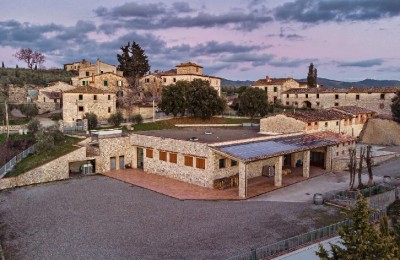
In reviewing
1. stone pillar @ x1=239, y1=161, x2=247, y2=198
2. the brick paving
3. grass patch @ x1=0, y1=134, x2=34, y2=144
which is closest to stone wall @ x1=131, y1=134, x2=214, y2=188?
the brick paving

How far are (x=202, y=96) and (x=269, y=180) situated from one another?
1029 inches

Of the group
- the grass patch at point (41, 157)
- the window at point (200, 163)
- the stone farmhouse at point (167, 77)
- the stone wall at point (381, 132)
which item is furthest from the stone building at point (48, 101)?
the stone wall at point (381, 132)

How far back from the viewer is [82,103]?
52.2m

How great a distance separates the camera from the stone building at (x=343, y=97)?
214 feet

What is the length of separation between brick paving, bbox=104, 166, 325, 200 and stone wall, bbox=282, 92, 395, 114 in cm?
3630

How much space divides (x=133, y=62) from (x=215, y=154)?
54.1m

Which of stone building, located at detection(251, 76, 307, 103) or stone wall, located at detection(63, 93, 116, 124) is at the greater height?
stone building, located at detection(251, 76, 307, 103)

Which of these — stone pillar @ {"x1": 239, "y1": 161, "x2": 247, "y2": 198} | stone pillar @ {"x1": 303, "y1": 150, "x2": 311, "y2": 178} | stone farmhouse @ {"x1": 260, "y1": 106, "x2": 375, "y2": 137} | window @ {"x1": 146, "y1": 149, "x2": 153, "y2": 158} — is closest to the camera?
stone pillar @ {"x1": 239, "y1": 161, "x2": 247, "y2": 198}

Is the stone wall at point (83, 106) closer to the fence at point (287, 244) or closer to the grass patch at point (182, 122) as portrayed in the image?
the grass patch at point (182, 122)

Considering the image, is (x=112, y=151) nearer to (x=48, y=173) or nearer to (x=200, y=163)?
(x=48, y=173)

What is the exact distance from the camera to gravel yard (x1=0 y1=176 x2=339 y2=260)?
59.2 ft

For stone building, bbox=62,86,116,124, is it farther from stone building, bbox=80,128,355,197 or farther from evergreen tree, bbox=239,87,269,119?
evergreen tree, bbox=239,87,269,119

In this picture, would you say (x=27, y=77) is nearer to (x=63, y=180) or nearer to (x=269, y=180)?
(x=63, y=180)

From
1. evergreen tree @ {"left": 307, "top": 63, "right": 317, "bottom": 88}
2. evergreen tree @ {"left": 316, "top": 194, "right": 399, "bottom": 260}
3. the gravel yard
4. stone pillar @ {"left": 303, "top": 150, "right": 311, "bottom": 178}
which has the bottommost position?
the gravel yard
